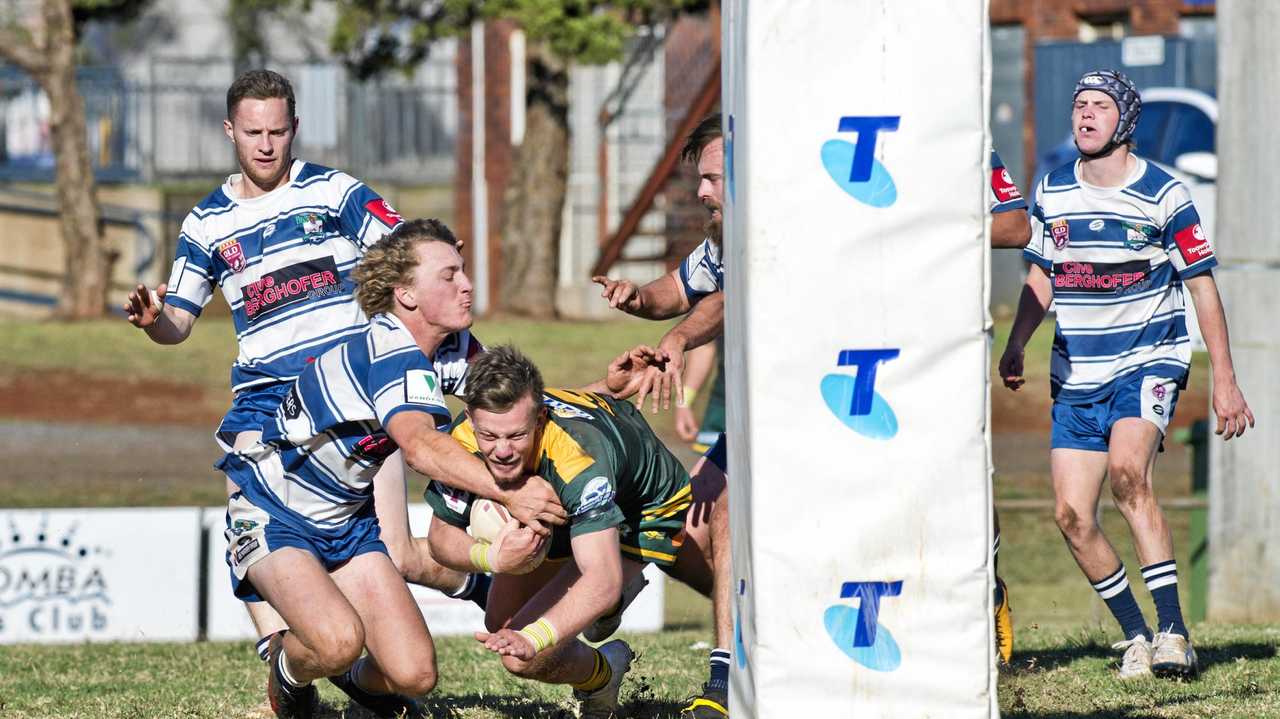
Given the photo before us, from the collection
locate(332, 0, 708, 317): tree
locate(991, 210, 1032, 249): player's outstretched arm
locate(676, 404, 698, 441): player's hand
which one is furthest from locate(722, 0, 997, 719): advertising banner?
locate(332, 0, 708, 317): tree

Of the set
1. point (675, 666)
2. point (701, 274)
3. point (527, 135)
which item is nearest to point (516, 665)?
point (701, 274)

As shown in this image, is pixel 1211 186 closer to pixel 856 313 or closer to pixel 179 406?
pixel 179 406

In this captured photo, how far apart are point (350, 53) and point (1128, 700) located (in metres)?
17.6

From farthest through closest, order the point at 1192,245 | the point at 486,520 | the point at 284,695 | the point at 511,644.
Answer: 1. the point at 1192,245
2. the point at 284,695
3. the point at 486,520
4. the point at 511,644

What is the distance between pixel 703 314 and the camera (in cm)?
600

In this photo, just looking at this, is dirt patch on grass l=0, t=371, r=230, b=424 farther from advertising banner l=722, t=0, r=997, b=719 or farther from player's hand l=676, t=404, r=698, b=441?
advertising banner l=722, t=0, r=997, b=719

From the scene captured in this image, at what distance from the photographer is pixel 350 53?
2186 cm

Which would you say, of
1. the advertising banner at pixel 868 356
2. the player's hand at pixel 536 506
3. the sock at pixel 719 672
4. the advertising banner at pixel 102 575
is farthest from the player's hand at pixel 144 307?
the advertising banner at pixel 102 575

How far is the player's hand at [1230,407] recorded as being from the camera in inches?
244

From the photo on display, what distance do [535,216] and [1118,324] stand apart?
49.0 feet

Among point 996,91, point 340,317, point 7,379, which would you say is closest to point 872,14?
point 340,317

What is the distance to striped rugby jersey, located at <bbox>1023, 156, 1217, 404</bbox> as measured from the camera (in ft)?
21.1

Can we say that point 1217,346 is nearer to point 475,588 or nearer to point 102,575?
point 475,588

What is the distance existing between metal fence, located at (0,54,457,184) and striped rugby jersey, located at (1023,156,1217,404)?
18.4 m
